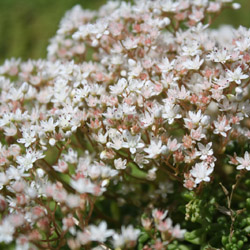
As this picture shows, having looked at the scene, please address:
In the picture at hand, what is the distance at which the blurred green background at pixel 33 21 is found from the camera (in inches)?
84.2

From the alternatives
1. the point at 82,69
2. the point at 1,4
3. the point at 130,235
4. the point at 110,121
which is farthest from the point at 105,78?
the point at 1,4

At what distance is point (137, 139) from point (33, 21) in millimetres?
1575

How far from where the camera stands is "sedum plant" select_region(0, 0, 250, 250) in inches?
35.7

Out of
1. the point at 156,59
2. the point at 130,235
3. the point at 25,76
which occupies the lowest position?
the point at 130,235

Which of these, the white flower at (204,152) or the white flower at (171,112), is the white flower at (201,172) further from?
the white flower at (171,112)

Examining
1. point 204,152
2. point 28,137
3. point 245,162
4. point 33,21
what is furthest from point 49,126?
point 33,21

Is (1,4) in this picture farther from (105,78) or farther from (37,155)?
(37,155)

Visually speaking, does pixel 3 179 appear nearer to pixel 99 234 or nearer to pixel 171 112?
pixel 99 234

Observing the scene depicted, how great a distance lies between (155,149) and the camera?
3.18 feet

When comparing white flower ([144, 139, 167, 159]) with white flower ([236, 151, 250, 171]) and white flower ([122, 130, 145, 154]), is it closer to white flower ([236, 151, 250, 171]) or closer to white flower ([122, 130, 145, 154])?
white flower ([122, 130, 145, 154])

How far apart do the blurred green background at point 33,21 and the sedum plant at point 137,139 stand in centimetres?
84

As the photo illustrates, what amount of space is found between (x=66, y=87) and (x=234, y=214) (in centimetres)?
60

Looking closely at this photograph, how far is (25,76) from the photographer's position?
1.34 meters

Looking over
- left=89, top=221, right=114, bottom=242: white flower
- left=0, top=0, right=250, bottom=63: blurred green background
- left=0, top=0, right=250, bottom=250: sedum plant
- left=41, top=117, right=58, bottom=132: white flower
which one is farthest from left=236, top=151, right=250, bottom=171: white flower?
left=0, top=0, right=250, bottom=63: blurred green background
